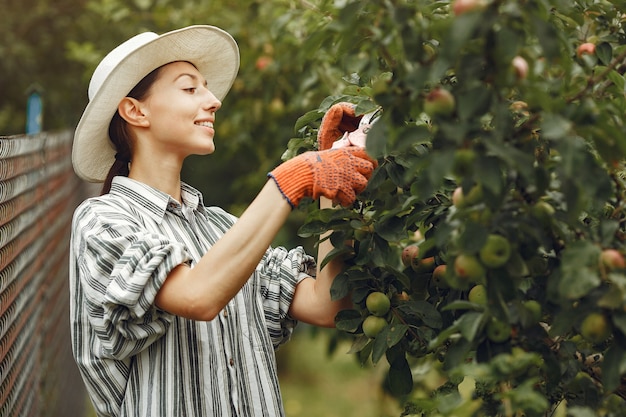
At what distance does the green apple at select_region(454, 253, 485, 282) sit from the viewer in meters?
1.39

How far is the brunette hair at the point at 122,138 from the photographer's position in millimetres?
2234

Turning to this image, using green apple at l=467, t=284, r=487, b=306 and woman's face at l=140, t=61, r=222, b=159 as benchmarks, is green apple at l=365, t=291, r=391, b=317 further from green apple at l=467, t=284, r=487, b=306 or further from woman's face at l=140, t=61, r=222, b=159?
woman's face at l=140, t=61, r=222, b=159

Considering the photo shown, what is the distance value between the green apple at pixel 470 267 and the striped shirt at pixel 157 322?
64cm

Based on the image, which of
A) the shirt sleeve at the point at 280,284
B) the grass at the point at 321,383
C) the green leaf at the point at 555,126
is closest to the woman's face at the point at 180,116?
the shirt sleeve at the point at 280,284

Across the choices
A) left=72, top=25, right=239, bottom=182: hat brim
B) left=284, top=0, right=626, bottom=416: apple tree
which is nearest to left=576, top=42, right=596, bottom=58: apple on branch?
left=284, top=0, right=626, bottom=416: apple tree

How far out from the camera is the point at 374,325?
1.90 m

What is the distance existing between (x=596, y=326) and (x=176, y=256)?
0.84 m

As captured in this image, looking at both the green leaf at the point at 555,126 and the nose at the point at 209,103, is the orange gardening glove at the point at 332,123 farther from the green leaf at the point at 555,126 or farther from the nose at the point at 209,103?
the green leaf at the point at 555,126

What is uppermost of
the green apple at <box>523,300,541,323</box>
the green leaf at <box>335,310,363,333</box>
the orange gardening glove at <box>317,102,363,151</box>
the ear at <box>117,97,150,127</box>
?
the green apple at <box>523,300,541,323</box>

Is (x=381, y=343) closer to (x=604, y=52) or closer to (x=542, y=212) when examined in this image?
(x=542, y=212)

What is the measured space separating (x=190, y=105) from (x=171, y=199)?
230mm

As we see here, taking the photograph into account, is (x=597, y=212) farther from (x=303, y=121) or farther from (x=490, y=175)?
(x=303, y=121)

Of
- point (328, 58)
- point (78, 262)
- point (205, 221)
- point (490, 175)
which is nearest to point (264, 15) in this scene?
point (328, 58)

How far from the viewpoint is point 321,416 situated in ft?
21.4
